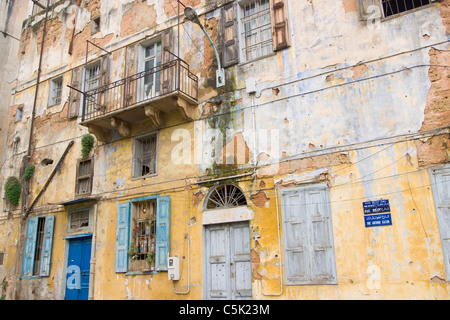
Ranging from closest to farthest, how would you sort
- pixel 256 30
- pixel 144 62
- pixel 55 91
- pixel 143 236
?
pixel 256 30 < pixel 143 236 < pixel 144 62 < pixel 55 91

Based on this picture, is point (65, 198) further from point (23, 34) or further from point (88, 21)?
point (23, 34)

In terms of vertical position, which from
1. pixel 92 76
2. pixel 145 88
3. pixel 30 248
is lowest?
pixel 30 248

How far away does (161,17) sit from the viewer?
12164 mm

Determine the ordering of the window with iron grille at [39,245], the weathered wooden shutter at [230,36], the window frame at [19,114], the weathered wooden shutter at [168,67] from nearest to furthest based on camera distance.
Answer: the weathered wooden shutter at [230,36] < the weathered wooden shutter at [168,67] < the window with iron grille at [39,245] < the window frame at [19,114]

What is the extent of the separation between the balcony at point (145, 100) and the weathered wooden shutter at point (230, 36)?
1.11m

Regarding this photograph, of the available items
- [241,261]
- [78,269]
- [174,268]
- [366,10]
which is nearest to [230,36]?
[366,10]

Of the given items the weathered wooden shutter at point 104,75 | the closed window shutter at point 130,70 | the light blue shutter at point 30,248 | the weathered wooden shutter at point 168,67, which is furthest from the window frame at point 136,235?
the light blue shutter at point 30,248

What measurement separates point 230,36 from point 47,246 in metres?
8.61

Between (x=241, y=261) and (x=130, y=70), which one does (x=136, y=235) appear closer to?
(x=241, y=261)

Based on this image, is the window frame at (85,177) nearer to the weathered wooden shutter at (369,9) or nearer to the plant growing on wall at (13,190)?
the plant growing on wall at (13,190)

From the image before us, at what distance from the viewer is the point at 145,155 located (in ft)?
38.1

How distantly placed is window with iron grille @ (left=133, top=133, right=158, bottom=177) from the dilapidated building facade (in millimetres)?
61

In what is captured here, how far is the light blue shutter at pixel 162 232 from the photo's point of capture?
9.96 metres

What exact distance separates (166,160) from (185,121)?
3.93 ft
